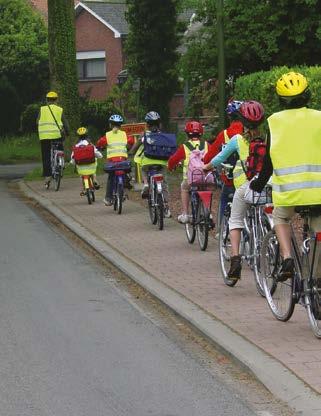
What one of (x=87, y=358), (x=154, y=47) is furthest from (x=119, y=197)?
(x=154, y=47)

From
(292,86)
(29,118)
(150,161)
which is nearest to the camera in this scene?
(292,86)

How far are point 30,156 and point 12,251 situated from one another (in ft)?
75.6

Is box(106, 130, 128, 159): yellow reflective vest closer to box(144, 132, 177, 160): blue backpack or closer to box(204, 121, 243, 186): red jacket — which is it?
box(144, 132, 177, 160): blue backpack

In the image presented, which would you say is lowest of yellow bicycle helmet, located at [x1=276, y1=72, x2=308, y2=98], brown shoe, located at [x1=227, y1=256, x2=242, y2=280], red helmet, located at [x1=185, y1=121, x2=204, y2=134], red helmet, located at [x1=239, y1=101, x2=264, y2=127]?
brown shoe, located at [x1=227, y1=256, x2=242, y2=280]

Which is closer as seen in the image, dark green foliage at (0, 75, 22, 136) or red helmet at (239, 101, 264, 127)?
red helmet at (239, 101, 264, 127)

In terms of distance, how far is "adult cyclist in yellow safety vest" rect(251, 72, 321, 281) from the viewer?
6926mm

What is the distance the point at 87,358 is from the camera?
6922 millimetres

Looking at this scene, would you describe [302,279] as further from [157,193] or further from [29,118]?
[29,118]

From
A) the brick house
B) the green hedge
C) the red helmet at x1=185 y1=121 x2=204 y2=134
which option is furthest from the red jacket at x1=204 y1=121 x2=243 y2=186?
the brick house

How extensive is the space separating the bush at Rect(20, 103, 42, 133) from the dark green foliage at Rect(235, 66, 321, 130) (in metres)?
27.1

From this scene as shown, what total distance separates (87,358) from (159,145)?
702cm

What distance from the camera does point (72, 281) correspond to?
1023cm

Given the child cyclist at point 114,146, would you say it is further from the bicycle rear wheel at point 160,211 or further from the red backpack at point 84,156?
the bicycle rear wheel at point 160,211

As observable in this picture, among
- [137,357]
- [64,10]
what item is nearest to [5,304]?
[137,357]
